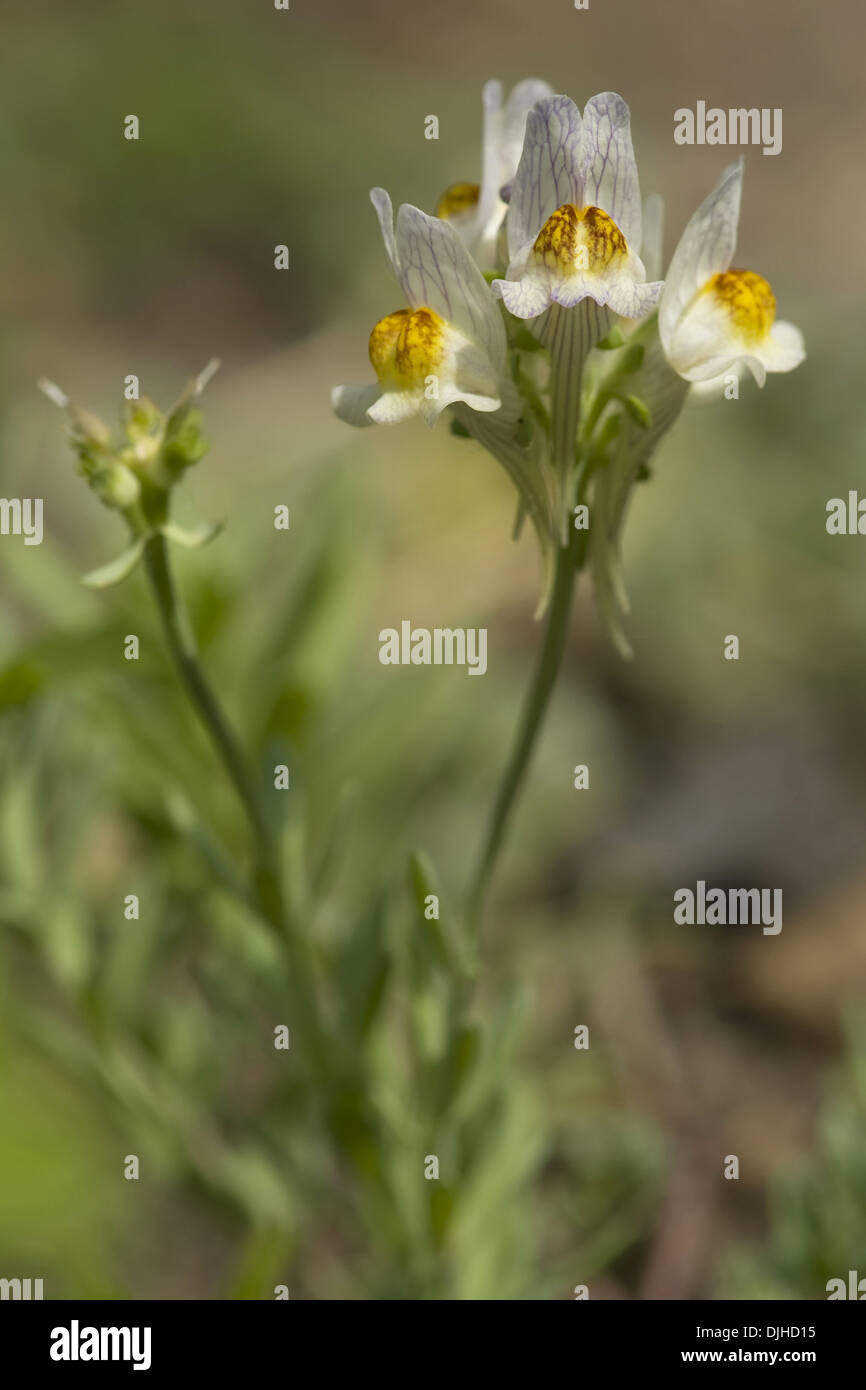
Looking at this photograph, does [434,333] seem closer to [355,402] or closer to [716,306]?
[355,402]

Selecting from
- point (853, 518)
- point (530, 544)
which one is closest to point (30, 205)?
point (530, 544)

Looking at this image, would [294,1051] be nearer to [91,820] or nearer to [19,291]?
[91,820]

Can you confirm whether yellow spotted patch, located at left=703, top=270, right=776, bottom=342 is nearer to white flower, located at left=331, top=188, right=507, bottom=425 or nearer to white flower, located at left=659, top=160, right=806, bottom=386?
white flower, located at left=659, top=160, right=806, bottom=386

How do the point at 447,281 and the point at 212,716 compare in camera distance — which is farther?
the point at 212,716

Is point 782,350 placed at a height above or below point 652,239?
below

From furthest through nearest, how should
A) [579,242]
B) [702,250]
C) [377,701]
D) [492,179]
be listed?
[377,701] → [492,179] → [702,250] → [579,242]

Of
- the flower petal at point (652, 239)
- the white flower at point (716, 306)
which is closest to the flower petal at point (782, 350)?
the white flower at point (716, 306)

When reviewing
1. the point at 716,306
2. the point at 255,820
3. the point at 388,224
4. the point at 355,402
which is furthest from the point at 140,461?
the point at 716,306


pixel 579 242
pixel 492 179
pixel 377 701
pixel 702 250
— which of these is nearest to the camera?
pixel 579 242
